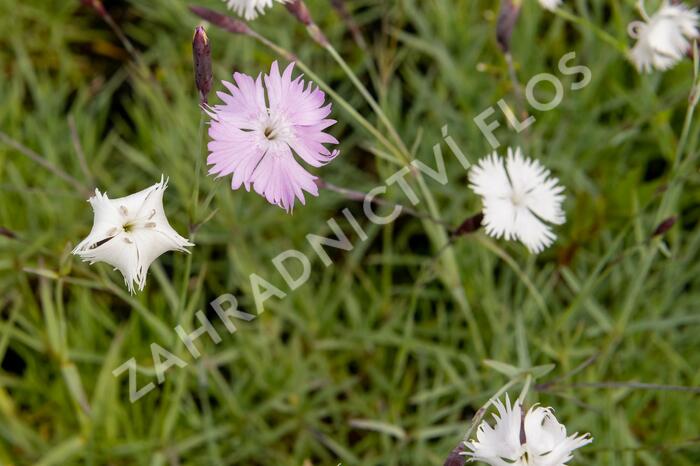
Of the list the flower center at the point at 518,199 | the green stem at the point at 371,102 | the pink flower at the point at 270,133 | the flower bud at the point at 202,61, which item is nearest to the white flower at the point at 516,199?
the flower center at the point at 518,199

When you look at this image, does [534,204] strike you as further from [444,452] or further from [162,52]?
[162,52]

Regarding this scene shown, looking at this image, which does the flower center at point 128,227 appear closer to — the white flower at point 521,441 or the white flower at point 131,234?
the white flower at point 131,234

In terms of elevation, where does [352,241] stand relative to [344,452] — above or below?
above

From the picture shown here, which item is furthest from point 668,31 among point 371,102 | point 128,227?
point 128,227

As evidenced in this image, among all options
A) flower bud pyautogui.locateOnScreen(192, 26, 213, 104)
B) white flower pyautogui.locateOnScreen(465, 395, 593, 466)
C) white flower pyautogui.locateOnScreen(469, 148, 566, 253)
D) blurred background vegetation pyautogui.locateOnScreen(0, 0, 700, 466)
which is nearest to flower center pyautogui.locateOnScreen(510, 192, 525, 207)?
white flower pyautogui.locateOnScreen(469, 148, 566, 253)

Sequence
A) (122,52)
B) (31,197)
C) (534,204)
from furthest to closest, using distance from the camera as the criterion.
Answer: (122,52)
(31,197)
(534,204)

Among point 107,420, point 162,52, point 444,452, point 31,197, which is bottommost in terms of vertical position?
point 444,452

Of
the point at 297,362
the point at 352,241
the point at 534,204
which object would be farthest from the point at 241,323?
the point at 534,204
